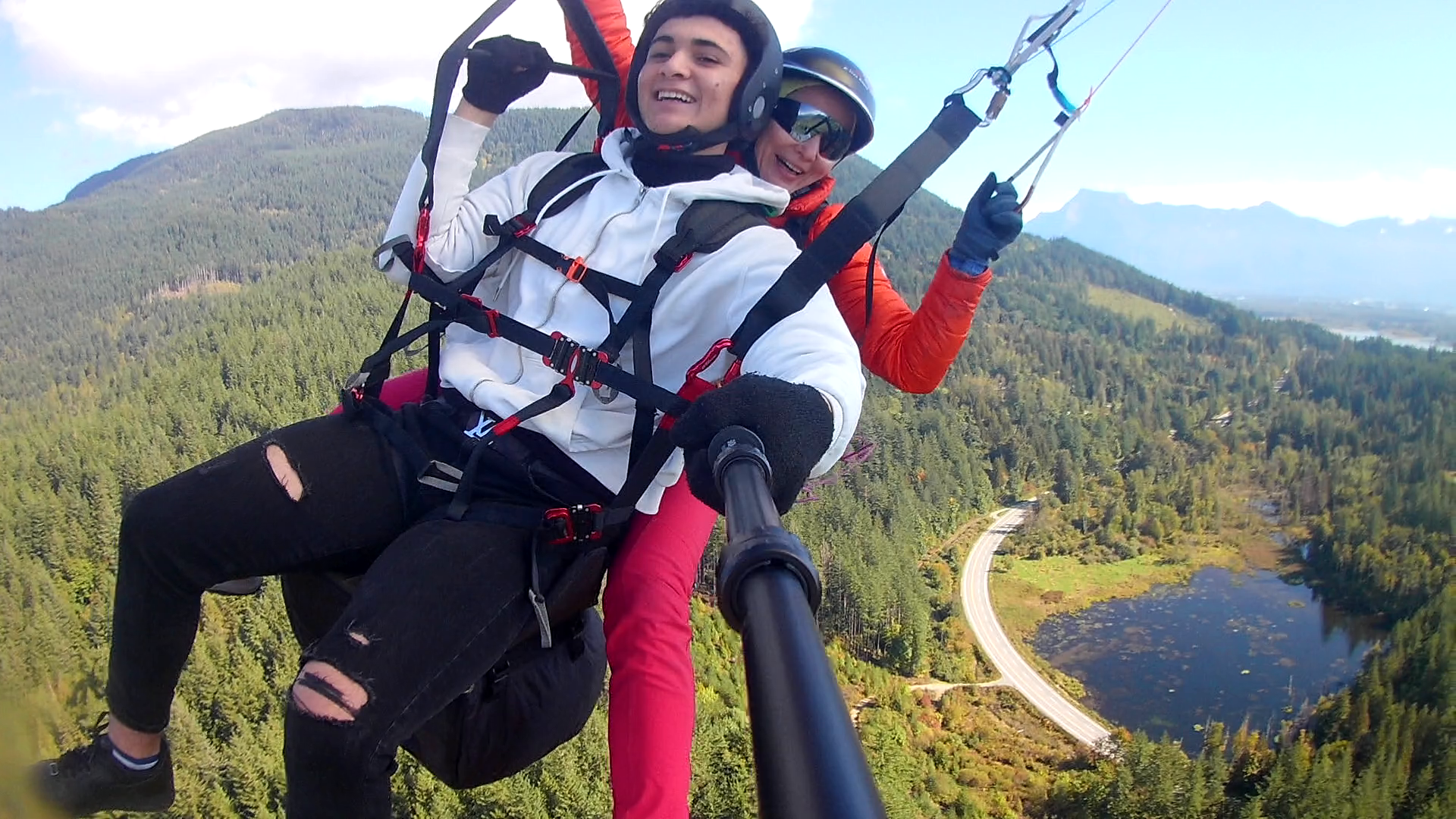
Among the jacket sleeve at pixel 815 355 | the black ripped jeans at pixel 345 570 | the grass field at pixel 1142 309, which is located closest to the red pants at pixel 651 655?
the black ripped jeans at pixel 345 570

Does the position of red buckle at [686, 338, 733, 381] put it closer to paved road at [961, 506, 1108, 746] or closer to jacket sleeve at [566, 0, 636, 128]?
jacket sleeve at [566, 0, 636, 128]

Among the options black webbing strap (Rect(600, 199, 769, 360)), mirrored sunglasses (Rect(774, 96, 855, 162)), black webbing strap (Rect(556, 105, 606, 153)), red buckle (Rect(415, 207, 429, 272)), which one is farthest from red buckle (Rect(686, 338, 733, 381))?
mirrored sunglasses (Rect(774, 96, 855, 162))

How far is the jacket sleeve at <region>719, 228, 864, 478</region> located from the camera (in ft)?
6.57

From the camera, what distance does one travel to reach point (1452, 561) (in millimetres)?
57844

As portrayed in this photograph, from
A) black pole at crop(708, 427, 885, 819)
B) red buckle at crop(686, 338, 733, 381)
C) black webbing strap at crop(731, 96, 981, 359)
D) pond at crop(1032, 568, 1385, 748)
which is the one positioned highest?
black webbing strap at crop(731, 96, 981, 359)

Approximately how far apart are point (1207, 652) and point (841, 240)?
58.1m

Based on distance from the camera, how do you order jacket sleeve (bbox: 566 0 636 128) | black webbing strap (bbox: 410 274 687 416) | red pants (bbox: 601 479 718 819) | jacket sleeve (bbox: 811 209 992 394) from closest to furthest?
black webbing strap (bbox: 410 274 687 416) → red pants (bbox: 601 479 718 819) → jacket sleeve (bbox: 811 209 992 394) → jacket sleeve (bbox: 566 0 636 128)

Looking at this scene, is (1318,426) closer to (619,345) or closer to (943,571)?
(943,571)

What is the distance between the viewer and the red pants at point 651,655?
2809mm

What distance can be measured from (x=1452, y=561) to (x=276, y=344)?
9336cm

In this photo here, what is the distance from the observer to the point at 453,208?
114 inches

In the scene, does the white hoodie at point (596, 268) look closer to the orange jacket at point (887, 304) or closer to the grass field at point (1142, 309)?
the orange jacket at point (887, 304)

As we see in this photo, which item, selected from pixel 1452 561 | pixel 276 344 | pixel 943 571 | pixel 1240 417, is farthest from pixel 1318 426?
pixel 276 344

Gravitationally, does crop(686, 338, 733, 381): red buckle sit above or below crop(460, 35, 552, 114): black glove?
below
